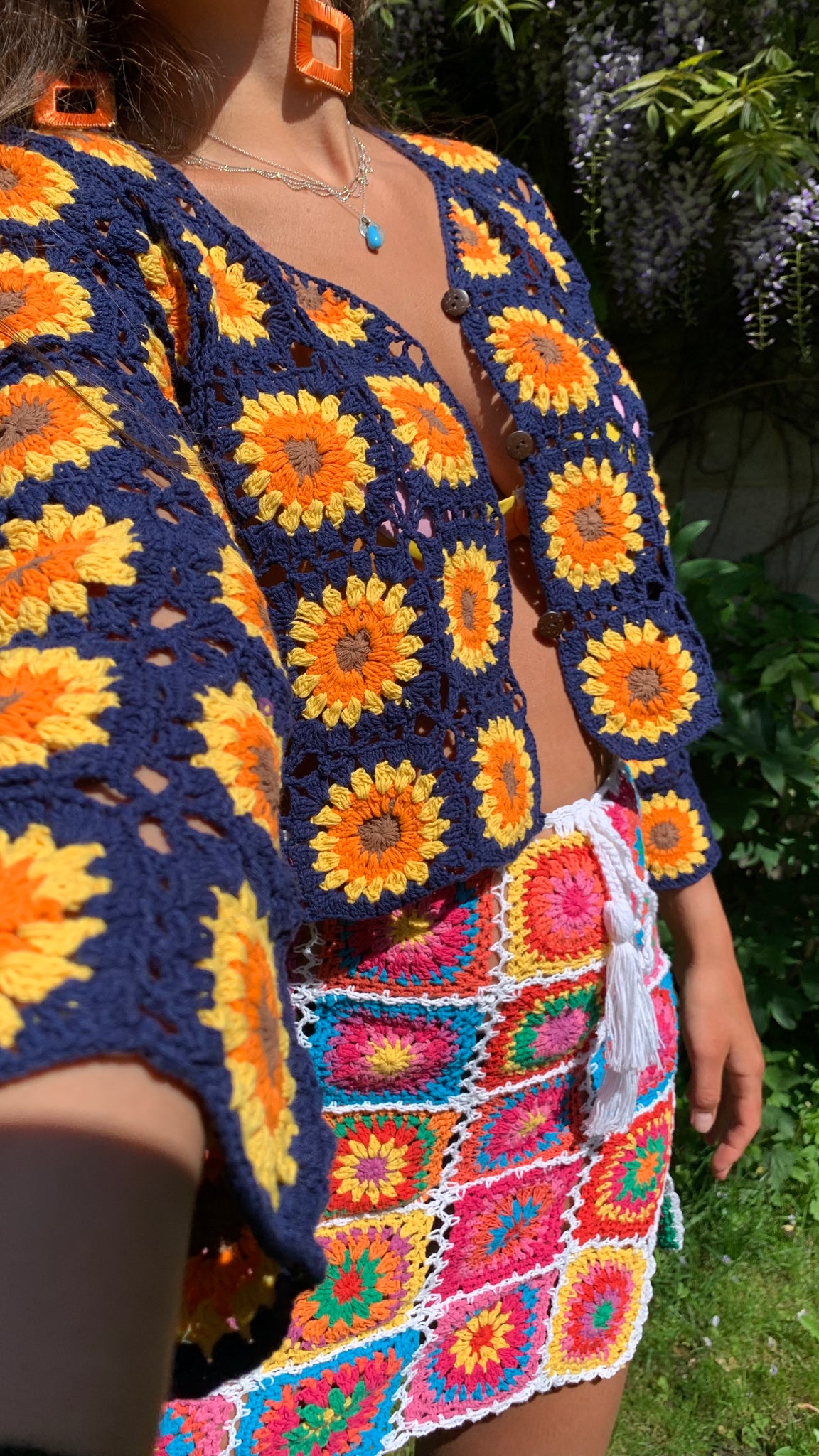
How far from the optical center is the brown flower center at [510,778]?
Answer: 3.04 feet

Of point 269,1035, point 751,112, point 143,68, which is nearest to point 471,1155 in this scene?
point 269,1035

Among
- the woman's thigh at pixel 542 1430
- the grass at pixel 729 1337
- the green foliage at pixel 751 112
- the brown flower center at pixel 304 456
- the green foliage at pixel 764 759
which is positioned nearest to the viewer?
the brown flower center at pixel 304 456

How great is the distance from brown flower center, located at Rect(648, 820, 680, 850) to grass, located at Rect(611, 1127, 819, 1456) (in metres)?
1.55

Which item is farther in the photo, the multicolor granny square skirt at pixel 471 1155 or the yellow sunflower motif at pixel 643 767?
the yellow sunflower motif at pixel 643 767

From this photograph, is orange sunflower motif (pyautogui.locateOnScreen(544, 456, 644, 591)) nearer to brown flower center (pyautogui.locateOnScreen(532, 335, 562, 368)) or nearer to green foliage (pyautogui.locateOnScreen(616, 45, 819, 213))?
brown flower center (pyautogui.locateOnScreen(532, 335, 562, 368))

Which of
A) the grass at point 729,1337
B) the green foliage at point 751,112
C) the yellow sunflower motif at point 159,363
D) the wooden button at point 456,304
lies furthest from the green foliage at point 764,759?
the yellow sunflower motif at point 159,363

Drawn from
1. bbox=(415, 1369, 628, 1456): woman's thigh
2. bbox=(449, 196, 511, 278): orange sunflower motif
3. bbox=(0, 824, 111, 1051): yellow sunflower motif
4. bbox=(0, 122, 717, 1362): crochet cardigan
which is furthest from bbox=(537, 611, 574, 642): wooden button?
bbox=(415, 1369, 628, 1456): woman's thigh

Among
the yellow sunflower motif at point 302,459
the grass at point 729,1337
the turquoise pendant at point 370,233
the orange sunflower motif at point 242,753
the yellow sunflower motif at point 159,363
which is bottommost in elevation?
the grass at point 729,1337

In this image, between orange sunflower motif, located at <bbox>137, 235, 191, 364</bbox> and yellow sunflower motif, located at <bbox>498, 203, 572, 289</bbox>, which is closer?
orange sunflower motif, located at <bbox>137, 235, 191, 364</bbox>

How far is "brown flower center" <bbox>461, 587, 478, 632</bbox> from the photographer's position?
0.93 meters

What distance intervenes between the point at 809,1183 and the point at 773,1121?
0.55 ft

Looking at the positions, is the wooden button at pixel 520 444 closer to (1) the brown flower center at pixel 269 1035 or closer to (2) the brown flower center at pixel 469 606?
(2) the brown flower center at pixel 469 606

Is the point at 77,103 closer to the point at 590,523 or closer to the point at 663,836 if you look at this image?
the point at 590,523

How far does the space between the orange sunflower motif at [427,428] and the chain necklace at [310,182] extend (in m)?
0.20
